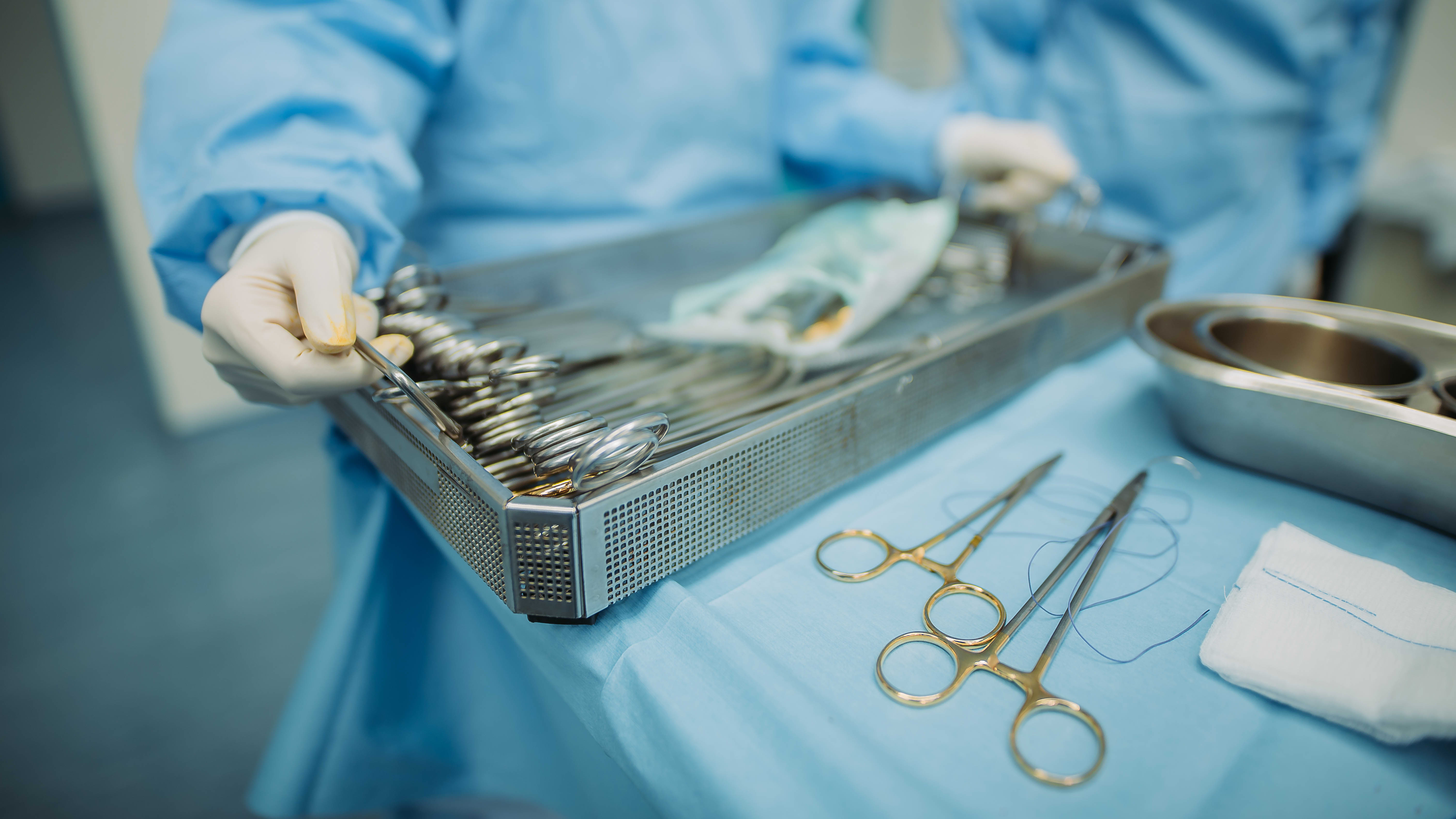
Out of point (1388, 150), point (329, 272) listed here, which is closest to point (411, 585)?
point (329, 272)

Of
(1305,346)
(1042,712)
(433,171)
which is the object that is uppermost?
(433,171)

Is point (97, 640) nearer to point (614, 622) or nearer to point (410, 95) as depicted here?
point (410, 95)

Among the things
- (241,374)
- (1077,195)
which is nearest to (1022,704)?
(241,374)

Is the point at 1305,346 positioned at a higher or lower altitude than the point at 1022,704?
higher

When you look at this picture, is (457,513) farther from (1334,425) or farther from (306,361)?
(1334,425)

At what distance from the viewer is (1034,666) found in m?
0.44

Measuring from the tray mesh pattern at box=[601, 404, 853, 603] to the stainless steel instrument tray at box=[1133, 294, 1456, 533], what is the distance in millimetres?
304

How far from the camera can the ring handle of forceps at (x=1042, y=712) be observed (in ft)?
1.24

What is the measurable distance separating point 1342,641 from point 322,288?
0.70 metres

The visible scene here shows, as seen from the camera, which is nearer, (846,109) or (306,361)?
(306,361)

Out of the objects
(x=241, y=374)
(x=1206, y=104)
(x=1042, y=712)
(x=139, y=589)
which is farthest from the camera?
(x=139, y=589)

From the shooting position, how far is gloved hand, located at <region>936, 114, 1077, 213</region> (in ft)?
3.54

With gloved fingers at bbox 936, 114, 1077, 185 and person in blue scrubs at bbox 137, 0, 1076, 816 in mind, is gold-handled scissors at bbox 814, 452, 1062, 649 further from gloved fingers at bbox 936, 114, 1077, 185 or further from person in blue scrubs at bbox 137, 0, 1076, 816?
gloved fingers at bbox 936, 114, 1077, 185

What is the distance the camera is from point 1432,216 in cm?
149
